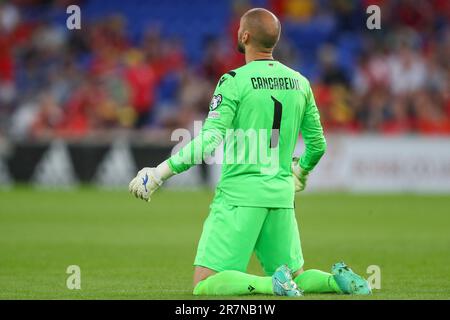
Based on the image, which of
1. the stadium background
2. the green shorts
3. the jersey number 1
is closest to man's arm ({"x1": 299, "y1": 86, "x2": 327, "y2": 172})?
the jersey number 1

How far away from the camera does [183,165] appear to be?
8109mm

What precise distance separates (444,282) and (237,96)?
2.82 m

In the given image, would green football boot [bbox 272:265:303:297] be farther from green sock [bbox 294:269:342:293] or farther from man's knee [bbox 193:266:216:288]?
man's knee [bbox 193:266:216:288]

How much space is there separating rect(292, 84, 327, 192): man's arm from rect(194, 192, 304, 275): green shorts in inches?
23.9

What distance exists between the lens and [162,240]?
14.7 metres

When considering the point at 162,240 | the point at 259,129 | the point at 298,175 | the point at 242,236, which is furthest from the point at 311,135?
the point at 162,240

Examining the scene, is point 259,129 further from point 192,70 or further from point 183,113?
point 192,70

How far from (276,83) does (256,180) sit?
0.76 meters

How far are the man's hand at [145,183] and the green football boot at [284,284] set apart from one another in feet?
3.60

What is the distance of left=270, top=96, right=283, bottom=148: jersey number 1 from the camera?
845cm

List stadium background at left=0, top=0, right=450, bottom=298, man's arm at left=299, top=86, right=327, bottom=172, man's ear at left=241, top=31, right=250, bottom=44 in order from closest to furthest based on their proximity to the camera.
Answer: man's ear at left=241, top=31, right=250, bottom=44, man's arm at left=299, top=86, right=327, bottom=172, stadium background at left=0, top=0, right=450, bottom=298
